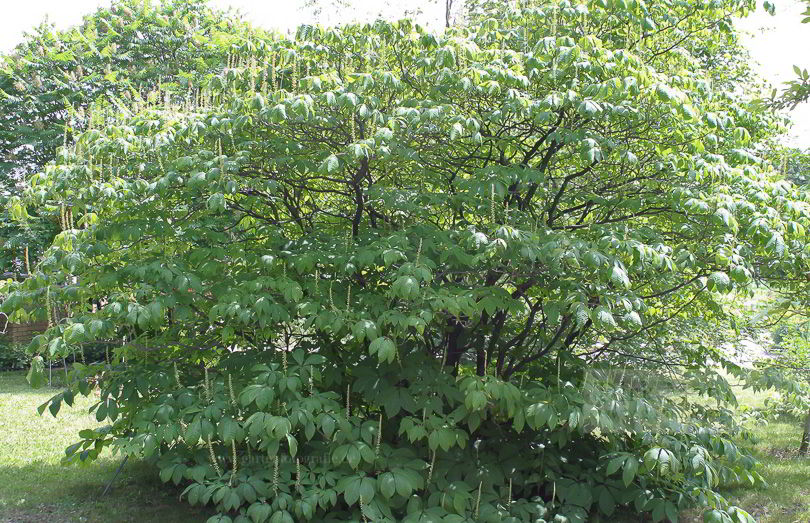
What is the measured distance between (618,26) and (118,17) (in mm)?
13388

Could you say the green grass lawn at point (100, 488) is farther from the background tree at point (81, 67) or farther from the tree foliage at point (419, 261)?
the background tree at point (81, 67)

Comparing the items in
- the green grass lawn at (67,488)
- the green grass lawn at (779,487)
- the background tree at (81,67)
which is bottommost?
the green grass lawn at (779,487)

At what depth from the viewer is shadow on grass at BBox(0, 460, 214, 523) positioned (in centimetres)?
488

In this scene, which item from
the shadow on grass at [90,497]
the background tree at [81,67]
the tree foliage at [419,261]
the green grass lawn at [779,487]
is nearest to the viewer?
the tree foliage at [419,261]

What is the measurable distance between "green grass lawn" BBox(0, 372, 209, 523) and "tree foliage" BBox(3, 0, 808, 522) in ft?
1.94

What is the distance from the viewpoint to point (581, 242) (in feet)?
12.6

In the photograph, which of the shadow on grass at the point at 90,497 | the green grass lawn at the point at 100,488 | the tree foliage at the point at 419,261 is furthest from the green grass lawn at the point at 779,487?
the shadow on grass at the point at 90,497

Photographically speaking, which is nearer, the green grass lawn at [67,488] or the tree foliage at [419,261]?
the tree foliage at [419,261]

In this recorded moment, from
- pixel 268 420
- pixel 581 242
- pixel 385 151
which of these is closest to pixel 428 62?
pixel 385 151

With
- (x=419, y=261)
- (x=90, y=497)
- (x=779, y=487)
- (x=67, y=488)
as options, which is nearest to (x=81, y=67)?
(x=67, y=488)

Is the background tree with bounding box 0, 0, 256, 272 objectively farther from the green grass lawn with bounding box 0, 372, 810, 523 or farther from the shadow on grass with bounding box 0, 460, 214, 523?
the shadow on grass with bounding box 0, 460, 214, 523

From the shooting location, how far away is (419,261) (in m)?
3.93

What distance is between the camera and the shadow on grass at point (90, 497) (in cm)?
488

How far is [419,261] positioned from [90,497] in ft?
11.2
